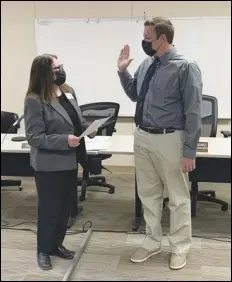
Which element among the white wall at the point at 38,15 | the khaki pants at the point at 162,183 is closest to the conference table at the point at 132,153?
the khaki pants at the point at 162,183

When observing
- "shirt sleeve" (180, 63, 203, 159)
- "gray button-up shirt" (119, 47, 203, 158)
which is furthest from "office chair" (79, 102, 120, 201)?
"shirt sleeve" (180, 63, 203, 159)

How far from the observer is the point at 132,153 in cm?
308

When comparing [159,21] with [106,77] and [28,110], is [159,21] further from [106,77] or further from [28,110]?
[106,77]

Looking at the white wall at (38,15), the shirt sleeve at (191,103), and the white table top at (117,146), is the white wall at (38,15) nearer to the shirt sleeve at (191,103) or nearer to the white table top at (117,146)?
the white table top at (117,146)

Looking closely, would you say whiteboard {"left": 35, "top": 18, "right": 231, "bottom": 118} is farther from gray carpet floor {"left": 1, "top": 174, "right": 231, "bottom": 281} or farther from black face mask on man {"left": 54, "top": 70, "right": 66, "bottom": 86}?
black face mask on man {"left": 54, "top": 70, "right": 66, "bottom": 86}

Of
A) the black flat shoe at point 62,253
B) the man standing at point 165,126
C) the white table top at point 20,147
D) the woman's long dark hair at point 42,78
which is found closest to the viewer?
the woman's long dark hair at point 42,78

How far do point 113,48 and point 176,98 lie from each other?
2349 mm

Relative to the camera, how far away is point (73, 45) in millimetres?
4695

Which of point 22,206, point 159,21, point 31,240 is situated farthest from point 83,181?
point 159,21

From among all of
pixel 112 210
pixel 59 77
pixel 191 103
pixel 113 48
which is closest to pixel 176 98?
pixel 191 103

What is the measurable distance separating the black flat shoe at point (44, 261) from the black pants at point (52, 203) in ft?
0.11

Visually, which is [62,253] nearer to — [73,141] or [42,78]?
[73,141]

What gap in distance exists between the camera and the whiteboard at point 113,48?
445 centimetres

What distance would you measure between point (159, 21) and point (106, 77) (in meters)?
A: 2.33
